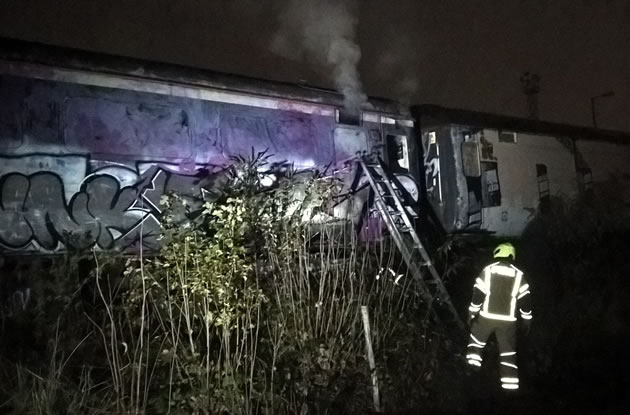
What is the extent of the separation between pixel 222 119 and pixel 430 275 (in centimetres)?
375

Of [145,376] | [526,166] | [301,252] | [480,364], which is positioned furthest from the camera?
[526,166]

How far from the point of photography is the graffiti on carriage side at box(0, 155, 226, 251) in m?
7.70

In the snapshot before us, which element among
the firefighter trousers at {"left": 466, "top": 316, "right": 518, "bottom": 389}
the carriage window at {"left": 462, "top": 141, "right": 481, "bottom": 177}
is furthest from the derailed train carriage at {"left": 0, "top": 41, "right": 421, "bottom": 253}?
the firefighter trousers at {"left": 466, "top": 316, "right": 518, "bottom": 389}

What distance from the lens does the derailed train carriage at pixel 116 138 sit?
7.82 meters

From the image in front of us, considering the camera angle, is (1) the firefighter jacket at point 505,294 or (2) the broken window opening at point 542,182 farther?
(2) the broken window opening at point 542,182

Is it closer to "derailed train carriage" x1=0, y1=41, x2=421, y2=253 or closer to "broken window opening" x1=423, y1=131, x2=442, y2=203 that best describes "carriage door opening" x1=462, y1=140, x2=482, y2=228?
"broken window opening" x1=423, y1=131, x2=442, y2=203

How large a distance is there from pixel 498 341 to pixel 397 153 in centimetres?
549

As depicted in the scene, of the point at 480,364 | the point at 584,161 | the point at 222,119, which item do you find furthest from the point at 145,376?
the point at 584,161

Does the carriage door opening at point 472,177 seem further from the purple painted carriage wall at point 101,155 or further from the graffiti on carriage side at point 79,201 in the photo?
the graffiti on carriage side at point 79,201

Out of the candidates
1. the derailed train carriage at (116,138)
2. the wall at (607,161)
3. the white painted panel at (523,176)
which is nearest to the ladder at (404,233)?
the derailed train carriage at (116,138)

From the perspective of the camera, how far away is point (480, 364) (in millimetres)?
6859

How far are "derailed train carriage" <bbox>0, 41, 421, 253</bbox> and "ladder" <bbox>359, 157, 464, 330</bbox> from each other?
2.66ft

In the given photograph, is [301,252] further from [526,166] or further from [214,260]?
[526,166]

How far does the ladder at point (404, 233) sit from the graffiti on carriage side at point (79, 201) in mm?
2886
